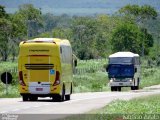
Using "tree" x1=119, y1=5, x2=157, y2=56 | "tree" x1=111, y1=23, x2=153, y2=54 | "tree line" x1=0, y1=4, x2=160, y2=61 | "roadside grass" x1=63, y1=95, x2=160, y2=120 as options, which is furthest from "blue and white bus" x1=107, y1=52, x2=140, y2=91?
"tree" x1=119, y1=5, x2=157, y2=56

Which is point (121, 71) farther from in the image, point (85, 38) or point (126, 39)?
point (85, 38)

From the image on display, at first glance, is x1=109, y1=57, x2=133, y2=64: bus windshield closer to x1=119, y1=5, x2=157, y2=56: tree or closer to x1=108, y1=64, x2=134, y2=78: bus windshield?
x1=108, y1=64, x2=134, y2=78: bus windshield

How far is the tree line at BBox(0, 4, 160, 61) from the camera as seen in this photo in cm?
10231

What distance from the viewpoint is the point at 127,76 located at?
57094mm

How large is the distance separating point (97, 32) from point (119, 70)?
318ft

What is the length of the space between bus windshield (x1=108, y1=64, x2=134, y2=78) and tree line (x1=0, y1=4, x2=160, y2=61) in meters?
35.3

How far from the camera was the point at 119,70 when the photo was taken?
5694 cm

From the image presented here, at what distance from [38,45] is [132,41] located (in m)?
86.4

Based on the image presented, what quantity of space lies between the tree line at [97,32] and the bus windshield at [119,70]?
116 ft

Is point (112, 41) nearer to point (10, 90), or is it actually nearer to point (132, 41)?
point (132, 41)

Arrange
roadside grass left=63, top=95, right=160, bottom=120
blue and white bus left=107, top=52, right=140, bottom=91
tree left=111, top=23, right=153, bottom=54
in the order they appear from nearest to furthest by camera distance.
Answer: roadside grass left=63, top=95, right=160, bottom=120
blue and white bus left=107, top=52, right=140, bottom=91
tree left=111, top=23, right=153, bottom=54

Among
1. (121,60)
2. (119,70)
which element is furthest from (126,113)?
(121,60)

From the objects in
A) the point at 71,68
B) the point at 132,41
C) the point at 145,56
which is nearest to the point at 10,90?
the point at 71,68

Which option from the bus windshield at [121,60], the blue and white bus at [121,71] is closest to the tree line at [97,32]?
the bus windshield at [121,60]
